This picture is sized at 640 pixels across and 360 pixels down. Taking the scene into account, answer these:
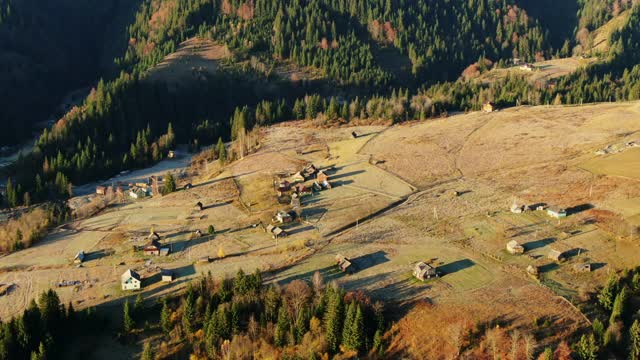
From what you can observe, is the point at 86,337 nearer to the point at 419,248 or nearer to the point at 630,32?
the point at 419,248

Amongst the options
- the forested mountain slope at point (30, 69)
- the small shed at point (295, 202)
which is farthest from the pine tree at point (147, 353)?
the forested mountain slope at point (30, 69)

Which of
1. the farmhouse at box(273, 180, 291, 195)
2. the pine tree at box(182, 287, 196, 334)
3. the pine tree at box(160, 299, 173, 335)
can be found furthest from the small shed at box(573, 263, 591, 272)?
the farmhouse at box(273, 180, 291, 195)

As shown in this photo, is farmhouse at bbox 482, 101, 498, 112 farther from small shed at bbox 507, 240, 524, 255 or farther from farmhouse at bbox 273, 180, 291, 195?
small shed at bbox 507, 240, 524, 255

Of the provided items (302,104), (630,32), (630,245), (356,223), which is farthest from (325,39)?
(630,245)

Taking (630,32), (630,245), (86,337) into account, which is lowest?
(86,337)

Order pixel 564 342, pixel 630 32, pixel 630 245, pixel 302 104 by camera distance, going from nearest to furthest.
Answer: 1. pixel 564 342
2. pixel 630 245
3. pixel 302 104
4. pixel 630 32

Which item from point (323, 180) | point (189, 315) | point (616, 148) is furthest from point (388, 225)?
point (616, 148)
